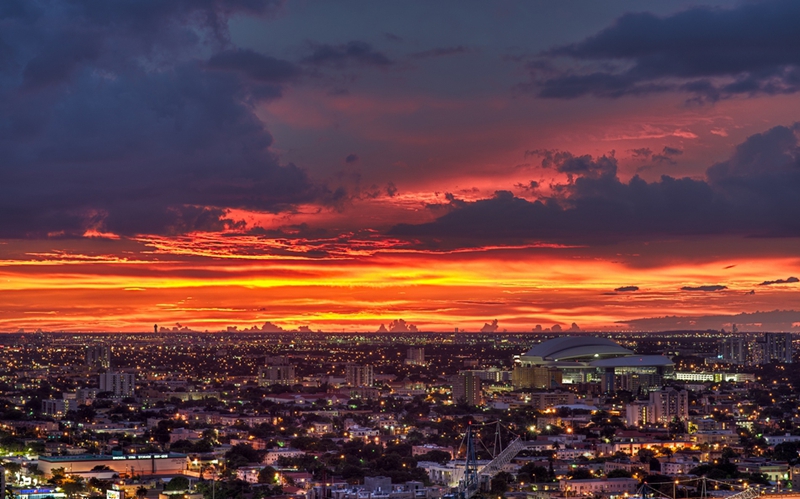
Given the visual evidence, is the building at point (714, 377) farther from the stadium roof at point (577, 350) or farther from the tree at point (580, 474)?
the tree at point (580, 474)

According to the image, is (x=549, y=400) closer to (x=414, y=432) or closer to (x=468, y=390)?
(x=468, y=390)

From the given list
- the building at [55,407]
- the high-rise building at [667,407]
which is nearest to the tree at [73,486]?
the building at [55,407]

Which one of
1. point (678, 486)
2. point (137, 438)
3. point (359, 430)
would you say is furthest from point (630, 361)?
point (678, 486)

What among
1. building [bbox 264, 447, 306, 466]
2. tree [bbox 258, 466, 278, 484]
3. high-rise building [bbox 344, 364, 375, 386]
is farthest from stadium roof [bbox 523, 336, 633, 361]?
tree [bbox 258, 466, 278, 484]

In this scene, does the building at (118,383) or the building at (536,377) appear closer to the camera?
the building at (118,383)

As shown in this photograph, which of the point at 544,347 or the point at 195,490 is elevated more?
the point at 544,347

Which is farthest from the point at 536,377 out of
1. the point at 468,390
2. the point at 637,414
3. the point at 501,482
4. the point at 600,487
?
the point at 501,482

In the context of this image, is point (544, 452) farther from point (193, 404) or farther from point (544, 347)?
point (544, 347)
